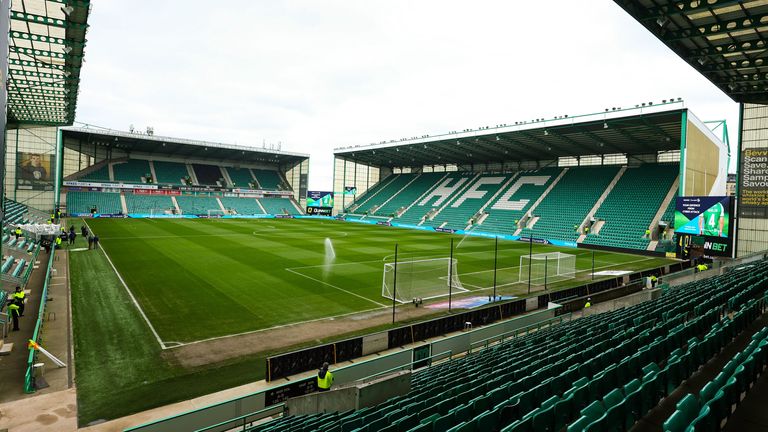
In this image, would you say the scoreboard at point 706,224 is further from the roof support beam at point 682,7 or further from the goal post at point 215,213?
the goal post at point 215,213

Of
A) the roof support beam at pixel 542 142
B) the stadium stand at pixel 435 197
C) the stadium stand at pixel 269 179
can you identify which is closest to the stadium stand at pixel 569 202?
the roof support beam at pixel 542 142

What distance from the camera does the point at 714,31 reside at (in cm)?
2016

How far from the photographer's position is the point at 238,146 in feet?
278

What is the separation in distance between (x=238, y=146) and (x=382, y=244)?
5122 centimetres

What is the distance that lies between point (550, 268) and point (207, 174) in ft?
255

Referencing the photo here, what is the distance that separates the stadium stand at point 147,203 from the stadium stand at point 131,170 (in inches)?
128

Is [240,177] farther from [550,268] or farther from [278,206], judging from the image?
[550,268]

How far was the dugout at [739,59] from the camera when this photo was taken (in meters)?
18.6

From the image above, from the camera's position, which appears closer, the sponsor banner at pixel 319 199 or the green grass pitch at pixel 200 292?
the green grass pitch at pixel 200 292

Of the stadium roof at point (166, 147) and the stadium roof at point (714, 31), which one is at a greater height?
the stadium roof at point (166, 147)

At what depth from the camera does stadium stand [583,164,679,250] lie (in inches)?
1875

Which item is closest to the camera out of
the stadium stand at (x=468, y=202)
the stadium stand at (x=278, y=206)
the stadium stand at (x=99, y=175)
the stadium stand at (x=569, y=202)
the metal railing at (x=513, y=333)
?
the metal railing at (x=513, y=333)

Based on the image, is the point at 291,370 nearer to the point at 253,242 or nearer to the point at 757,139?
the point at 253,242

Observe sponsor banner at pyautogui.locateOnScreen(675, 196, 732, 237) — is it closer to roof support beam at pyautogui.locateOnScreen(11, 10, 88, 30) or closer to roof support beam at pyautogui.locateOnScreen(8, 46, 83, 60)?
roof support beam at pyautogui.locateOnScreen(11, 10, 88, 30)
